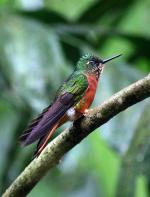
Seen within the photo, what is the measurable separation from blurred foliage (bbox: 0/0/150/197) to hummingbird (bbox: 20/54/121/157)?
832 mm

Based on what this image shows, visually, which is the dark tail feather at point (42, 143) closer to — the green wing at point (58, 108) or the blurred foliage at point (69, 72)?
the green wing at point (58, 108)

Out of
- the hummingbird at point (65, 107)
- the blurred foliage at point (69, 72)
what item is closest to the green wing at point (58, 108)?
the hummingbird at point (65, 107)

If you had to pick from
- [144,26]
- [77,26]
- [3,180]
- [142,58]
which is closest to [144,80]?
[3,180]

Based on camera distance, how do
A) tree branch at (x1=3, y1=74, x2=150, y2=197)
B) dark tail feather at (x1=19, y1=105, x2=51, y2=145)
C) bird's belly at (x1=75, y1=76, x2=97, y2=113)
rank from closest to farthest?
tree branch at (x1=3, y1=74, x2=150, y2=197), dark tail feather at (x1=19, y1=105, x2=51, y2=145), bird's belly at (x1=75, y1=76, x2=97, y2=113)

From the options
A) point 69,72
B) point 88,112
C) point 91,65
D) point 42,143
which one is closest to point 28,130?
point 42,143

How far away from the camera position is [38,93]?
3359 millimetres

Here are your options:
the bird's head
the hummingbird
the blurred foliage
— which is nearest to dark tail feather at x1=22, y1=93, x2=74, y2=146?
the hummingbird

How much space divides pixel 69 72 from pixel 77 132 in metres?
1.87

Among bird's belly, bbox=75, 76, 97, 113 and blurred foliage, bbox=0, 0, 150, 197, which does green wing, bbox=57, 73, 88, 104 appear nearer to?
bird's belly, bbox=75, 76, 97, 113

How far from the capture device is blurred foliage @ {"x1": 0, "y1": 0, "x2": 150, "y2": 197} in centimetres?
338

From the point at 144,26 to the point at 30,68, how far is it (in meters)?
1.71

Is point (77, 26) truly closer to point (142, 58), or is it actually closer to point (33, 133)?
point (142, 58)

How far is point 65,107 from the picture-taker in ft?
5.91

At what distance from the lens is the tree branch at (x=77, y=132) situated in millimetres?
1601
